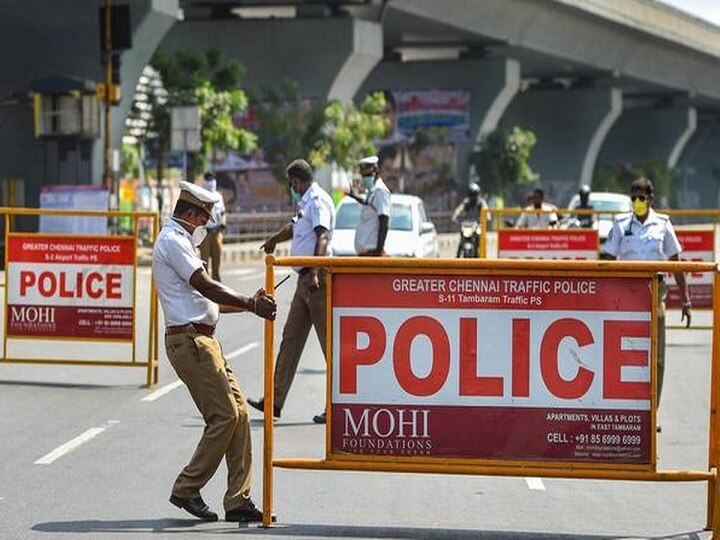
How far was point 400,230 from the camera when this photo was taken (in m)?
28.2

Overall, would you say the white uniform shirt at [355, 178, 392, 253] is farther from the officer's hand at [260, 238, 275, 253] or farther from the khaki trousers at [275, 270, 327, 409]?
the khaki trousers at [275, 270, 327, 409]

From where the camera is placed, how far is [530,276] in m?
9.09

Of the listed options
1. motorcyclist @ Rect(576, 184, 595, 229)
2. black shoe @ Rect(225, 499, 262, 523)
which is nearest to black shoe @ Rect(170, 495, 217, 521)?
black shoe @ Rect(225, 499, 262, 523)

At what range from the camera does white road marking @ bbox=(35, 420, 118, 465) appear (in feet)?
39.2

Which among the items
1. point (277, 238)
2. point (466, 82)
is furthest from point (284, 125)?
point (277, 238)

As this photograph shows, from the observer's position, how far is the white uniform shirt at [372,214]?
16250mm

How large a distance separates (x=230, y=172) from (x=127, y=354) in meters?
37.8

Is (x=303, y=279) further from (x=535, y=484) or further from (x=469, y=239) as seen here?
(x=469, y=239)

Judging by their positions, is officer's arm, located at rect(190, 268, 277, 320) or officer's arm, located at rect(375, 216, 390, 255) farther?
officer's arm, located at rect(375, 216, 390, 255)

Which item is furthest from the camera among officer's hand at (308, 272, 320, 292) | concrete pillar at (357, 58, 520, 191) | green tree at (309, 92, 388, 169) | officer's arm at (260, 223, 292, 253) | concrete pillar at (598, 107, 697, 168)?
concrete pillar at (598, 107, 697, 168)

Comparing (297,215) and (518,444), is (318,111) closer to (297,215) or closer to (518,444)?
(297,215)

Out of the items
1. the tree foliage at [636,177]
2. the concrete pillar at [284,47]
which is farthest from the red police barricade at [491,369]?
the tree foliage at [636,177]

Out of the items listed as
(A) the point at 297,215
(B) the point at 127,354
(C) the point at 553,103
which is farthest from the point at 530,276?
(C) the point at 553,103

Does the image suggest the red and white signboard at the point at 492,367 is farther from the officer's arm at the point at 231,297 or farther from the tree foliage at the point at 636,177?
the tree foliage at the point at 636,177
